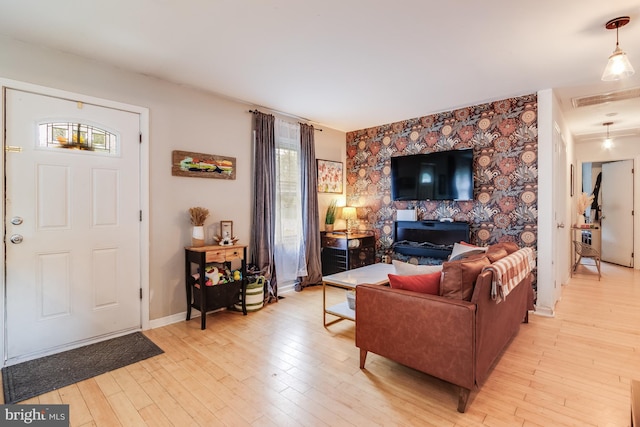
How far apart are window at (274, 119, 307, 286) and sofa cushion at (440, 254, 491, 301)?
8.64 ft

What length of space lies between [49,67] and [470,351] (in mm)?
3744

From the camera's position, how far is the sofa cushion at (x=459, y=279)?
6.06 feet

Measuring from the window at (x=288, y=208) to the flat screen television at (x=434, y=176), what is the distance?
59.2 inches

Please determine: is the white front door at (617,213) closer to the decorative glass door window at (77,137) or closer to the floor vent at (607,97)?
the floor vent at (607,97)

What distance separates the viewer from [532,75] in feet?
9.95

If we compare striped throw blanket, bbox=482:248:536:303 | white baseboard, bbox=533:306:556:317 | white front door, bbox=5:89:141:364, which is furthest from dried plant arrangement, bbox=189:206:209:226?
white baseboard, bbox=533:306:556:317

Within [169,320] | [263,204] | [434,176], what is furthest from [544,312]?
[169,320]

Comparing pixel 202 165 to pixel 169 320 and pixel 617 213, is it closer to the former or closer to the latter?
pixel 169 320

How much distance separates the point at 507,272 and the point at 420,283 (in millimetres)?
633

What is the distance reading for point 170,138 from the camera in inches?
125

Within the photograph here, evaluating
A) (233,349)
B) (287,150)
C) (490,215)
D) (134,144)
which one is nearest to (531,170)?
(490,215)

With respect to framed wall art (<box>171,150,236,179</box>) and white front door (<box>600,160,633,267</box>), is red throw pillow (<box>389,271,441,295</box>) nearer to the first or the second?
framed wall art (<box>171,150,236,179</box>)

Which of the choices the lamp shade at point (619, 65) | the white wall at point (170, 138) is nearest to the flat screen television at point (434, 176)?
the lamp shade at point (619, 65)

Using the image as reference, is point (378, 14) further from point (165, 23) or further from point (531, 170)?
point (531, 170)
